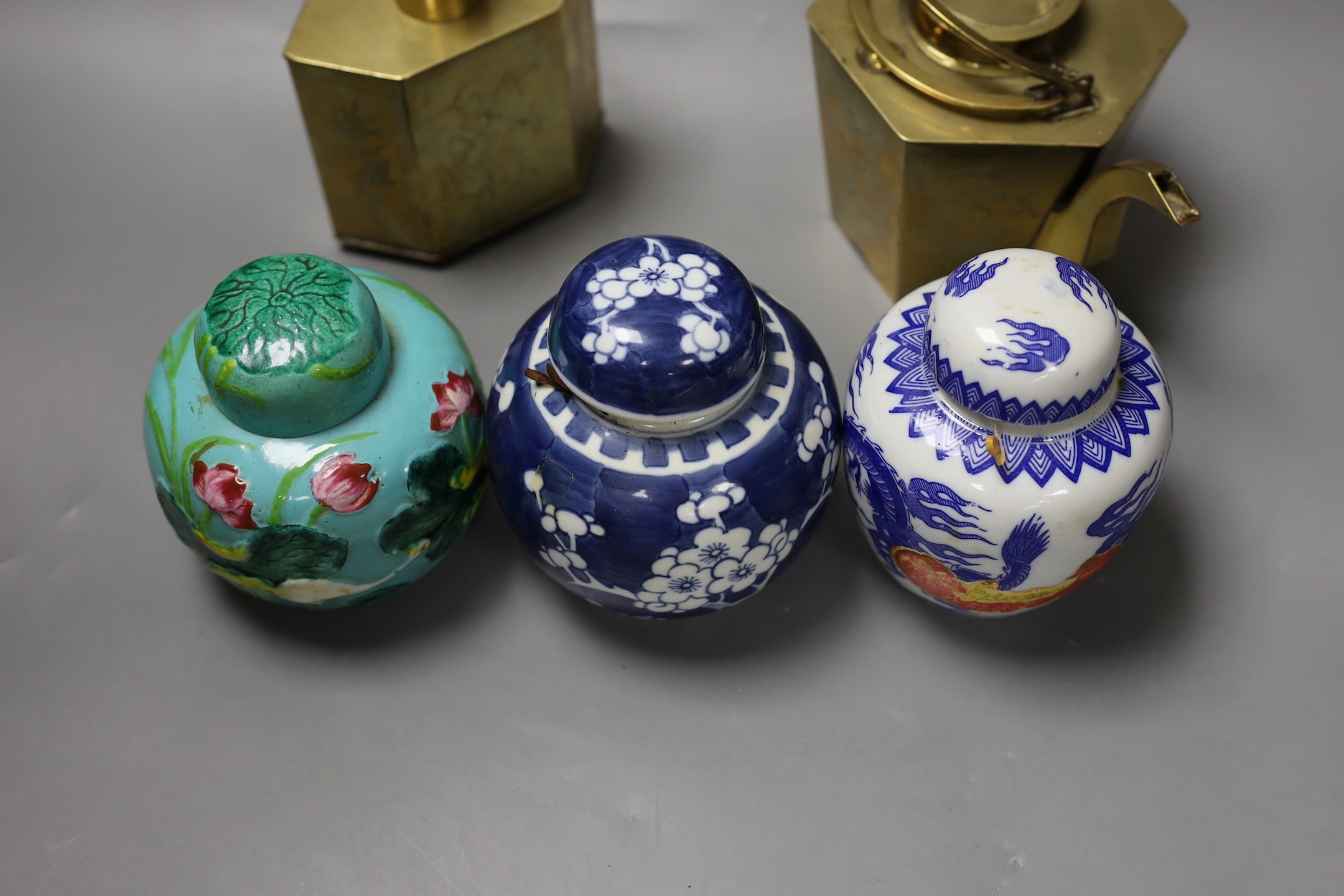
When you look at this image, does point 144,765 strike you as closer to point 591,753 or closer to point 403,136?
point 591,753

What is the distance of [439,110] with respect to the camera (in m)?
1.48

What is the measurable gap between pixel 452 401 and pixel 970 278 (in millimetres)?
528

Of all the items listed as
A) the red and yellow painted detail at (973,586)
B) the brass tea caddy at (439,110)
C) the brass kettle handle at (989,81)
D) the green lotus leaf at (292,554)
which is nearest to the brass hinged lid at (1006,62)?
the brass kettle handle at (989,81)

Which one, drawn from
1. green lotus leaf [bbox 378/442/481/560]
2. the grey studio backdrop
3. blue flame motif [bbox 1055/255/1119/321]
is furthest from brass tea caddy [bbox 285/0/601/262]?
blue flame motif [bbox 1055/255/1119/321]

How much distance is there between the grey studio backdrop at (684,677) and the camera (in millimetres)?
1222

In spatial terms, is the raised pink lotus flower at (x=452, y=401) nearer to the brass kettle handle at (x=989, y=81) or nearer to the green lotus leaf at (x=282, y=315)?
the green lotus leaf at (x=282, y=315)

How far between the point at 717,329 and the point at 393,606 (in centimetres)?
55

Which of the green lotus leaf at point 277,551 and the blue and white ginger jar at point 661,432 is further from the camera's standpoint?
the green lotus leaf at point 277,551

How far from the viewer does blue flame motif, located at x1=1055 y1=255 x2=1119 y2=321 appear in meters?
1.10

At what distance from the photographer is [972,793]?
1251mm

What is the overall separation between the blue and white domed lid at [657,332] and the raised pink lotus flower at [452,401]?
164 millimetres

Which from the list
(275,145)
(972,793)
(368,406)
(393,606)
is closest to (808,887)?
(972,793)

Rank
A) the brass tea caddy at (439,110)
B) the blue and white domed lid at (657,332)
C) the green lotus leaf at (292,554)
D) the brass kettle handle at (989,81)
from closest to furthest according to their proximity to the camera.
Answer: the blue and white domed lid at (657,332) → the green lotus leaf at (292,554) → the brass kettle handle at (989,81) → the brass tea caddy at (439,110)

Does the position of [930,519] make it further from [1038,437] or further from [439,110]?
[439,110]
